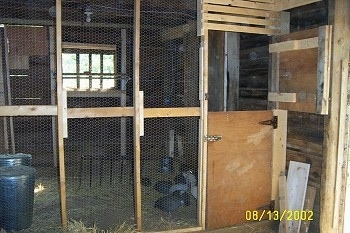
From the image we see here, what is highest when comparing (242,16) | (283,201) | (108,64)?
(242,16)

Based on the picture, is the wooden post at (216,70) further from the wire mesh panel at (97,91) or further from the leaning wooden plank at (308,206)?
the leaning wooden plank at (308,206)

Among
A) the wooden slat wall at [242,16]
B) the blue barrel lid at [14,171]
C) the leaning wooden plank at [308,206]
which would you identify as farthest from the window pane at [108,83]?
the leaning wooden plank at [308,206]

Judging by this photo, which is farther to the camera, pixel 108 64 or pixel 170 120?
pixel 108 64

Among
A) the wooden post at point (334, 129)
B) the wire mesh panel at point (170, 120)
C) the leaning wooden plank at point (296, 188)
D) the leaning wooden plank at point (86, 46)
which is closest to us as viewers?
the wooden post at point (334, 129)

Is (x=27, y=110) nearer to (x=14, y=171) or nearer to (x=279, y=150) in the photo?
(x=14, y=171)

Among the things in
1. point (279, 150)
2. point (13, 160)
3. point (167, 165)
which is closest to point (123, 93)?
point (167, 165)

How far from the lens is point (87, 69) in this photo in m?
6.61

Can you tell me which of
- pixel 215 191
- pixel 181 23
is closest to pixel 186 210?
pixel 215 191

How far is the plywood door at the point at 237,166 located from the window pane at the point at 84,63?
3774mm

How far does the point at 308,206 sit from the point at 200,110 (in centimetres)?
148

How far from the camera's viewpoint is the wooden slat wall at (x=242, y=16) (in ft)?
11.3

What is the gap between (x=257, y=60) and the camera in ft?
14.2

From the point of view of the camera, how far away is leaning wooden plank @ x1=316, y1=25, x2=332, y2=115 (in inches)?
125

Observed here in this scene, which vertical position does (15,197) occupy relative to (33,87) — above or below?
below
